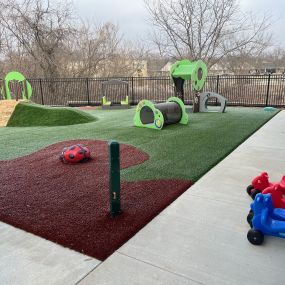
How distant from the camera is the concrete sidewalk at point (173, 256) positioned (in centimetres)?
210

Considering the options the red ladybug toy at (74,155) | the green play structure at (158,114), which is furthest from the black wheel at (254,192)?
the green play structure at (158,114)

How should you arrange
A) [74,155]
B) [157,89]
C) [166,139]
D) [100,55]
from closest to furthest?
[74,155]
[166,139]
[157,89]
[100,55]

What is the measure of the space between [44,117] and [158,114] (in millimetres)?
4200

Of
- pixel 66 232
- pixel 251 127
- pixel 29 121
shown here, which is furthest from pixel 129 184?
pixel 29 121

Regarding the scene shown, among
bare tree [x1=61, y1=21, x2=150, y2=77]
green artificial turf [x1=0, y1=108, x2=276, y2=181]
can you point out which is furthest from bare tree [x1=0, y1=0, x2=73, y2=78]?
green artificial turf [x1=0, y1=108, x2=276, y2=181]

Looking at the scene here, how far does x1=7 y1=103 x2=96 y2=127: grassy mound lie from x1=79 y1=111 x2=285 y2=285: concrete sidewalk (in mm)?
6625

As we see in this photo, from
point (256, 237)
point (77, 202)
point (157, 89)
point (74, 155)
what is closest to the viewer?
point (256, 237)

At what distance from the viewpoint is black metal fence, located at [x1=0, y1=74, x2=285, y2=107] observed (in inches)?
550

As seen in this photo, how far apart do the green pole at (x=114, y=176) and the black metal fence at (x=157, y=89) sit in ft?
40.5

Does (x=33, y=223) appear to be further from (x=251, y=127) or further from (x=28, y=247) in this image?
(x=251, y=127)

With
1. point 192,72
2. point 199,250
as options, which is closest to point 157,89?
point 192,72

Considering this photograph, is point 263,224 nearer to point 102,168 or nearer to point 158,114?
point 102,168

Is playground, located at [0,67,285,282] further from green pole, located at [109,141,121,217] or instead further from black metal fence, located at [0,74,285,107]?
black metal fence, located at [0,74,285,107]

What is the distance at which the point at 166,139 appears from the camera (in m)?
6.49
